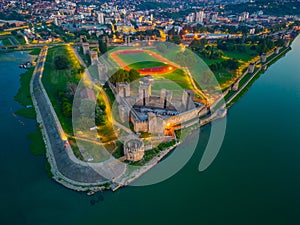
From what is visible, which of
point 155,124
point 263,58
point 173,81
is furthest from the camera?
point 263,58

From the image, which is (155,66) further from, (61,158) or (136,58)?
(61,158)

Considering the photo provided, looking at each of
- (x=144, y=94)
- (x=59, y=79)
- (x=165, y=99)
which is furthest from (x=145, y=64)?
(x=165, y=99)

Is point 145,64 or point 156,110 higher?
point 145,64

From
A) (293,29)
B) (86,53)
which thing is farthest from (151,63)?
(293,29)

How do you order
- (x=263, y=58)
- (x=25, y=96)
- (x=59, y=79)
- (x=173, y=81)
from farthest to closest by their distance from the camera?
(x=263, y=58) → (x=173, y=81) → (x=59, y=79) → (x=25, y=96)

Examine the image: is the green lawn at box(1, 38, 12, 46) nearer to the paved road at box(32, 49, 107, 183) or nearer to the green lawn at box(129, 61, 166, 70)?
the green lawn at box(129, 61, 166, 70)
